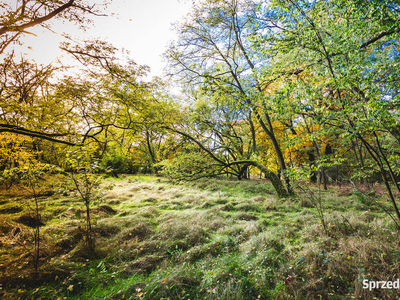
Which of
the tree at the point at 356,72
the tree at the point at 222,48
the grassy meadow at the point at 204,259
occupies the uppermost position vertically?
the tree at the point at 222,48

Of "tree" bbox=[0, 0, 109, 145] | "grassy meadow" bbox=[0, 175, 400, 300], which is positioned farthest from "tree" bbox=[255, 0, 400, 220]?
"tree" bbox=[0, 0, 109, 145]

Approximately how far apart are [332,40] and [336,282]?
157 inches

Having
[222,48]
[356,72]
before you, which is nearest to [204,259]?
[356,72]

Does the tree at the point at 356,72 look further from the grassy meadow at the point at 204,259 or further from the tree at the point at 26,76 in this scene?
the tree at the point at 26,76

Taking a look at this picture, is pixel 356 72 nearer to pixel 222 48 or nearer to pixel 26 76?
pixel 222 48

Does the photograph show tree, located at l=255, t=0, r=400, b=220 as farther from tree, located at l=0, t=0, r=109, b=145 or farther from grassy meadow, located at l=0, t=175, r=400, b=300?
tree, located at l=0, t=0, r=109, b=145

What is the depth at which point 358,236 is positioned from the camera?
3205 mm

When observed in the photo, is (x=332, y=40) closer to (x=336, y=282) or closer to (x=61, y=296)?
(x=336, y=282)

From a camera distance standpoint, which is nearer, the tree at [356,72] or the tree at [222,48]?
the tree at [356,72]

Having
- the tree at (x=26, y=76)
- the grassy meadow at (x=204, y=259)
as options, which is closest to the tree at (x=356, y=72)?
the grassy meadow at (x=204, y=259)

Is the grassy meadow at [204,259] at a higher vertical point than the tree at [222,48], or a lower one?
lower

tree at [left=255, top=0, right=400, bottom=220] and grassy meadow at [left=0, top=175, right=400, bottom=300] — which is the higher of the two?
tree at [left=255, top=0, right=400, bottom=220]

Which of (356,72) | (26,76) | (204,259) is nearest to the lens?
(356,72)

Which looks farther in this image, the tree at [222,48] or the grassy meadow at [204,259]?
the tree at [222,48]
